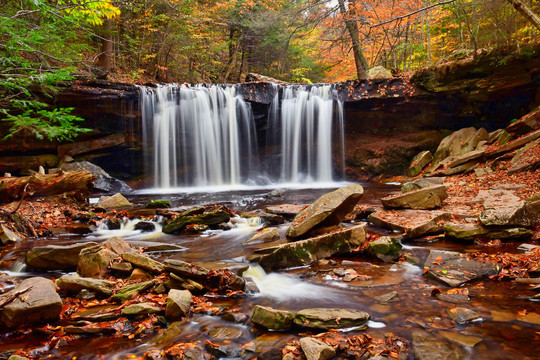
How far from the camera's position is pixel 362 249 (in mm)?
5188

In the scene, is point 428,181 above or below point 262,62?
below

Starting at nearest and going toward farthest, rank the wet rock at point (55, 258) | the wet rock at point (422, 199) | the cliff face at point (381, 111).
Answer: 1. the wet rock at point (55, 258)
2. the wet rock at point (422, 199)
3. the cliff face at point (381, 111)

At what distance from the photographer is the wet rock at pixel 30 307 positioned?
308cm

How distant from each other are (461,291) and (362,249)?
1665mm

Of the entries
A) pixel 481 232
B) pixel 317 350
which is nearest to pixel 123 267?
pixel 317 350

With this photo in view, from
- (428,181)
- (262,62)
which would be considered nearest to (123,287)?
(428,181)

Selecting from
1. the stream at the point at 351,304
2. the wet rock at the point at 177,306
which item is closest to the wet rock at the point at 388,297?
the stream at the point at 351,304

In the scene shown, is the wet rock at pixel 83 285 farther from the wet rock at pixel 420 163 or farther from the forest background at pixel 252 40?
the wet rock at pixel 420 163

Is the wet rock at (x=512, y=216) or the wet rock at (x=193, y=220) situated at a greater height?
the wet rock at (x=512, y=216)

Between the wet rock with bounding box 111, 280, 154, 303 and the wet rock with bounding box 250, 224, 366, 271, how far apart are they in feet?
5.49

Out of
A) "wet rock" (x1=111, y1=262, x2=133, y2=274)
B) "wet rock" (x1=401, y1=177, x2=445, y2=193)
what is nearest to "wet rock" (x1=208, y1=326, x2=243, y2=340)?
"wet rock" (x1=111, y1=262, x2=133, y2=274)

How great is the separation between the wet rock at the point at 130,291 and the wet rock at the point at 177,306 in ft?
1.57

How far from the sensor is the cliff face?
1298 centimetres

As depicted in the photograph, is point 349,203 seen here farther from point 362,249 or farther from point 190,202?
point 190,202
